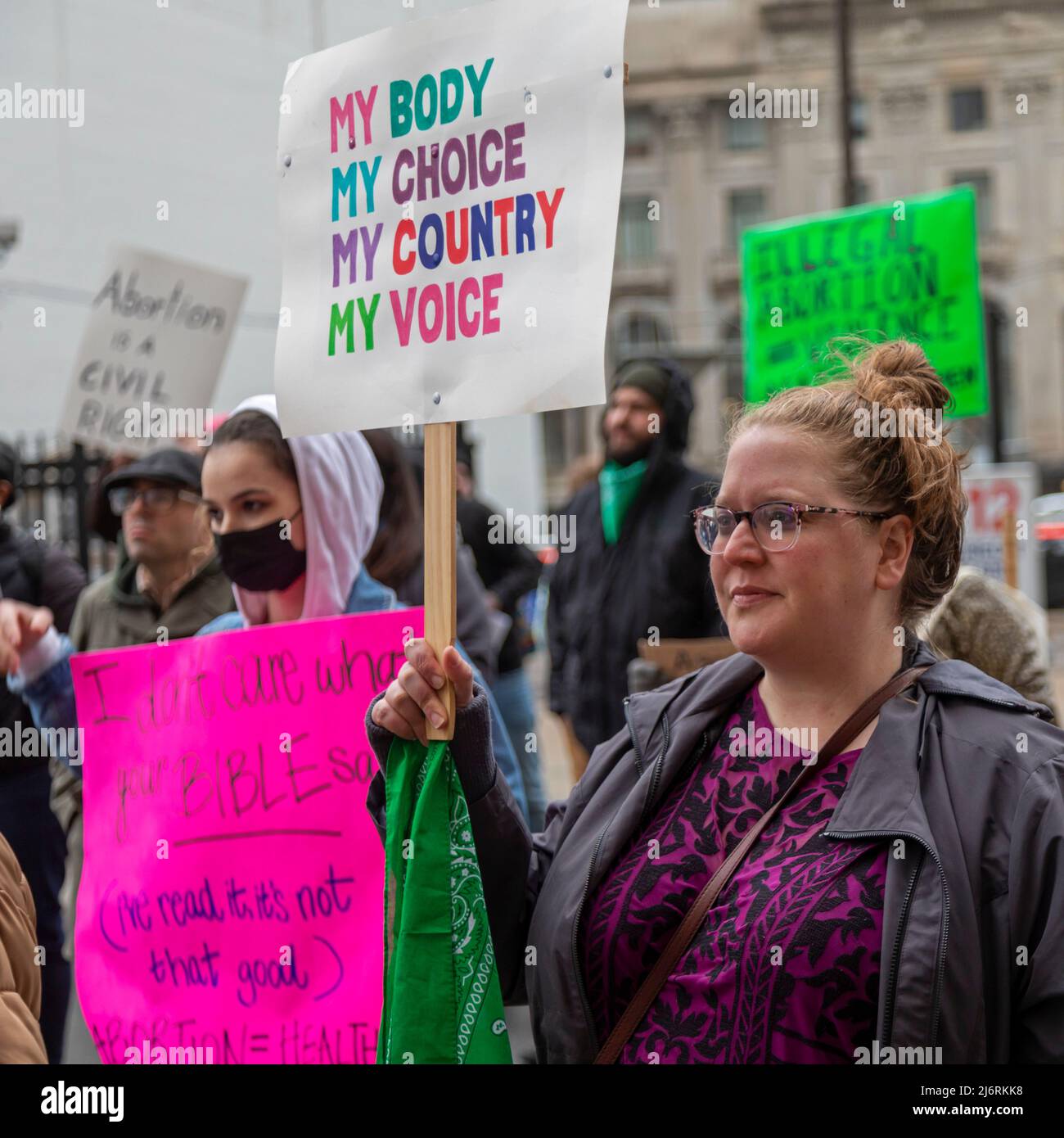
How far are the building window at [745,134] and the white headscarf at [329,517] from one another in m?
40.1

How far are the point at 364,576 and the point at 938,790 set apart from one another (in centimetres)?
147

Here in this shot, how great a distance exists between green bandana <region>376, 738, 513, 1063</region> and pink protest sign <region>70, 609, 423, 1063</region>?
0.48m

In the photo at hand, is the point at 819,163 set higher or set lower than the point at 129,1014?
higher

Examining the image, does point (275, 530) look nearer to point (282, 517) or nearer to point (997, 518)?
point (282, 517)

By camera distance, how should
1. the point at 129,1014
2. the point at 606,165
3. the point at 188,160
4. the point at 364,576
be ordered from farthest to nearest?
the point at 188,160 → the point at 364,576 → the point at 129,1014 → the point at 606,165

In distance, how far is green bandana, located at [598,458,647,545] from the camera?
4.97m

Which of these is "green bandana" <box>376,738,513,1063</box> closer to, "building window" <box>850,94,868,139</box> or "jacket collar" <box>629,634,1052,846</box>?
"jacket collar" <box>629,634,1052,846</box>

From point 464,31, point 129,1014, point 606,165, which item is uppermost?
point 464,31

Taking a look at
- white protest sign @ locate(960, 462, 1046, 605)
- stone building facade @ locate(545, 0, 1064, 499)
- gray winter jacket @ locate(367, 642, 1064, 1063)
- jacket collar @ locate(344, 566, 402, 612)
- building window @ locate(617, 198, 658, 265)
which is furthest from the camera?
building window @ locate(617, 198, 658, 265)

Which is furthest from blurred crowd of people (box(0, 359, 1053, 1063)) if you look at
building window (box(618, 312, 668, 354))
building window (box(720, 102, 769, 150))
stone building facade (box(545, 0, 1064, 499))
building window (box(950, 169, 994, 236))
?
building window (box(720, 102, 769, 150))

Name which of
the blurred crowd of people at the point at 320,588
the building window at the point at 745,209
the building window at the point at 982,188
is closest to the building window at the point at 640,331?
the building window at the point at 745,209

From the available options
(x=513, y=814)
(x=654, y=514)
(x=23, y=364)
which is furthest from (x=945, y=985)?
(x=23, y=364)

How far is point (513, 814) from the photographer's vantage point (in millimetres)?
2084

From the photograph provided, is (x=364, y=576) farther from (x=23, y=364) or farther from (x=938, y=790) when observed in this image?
(x=23, y=364)
